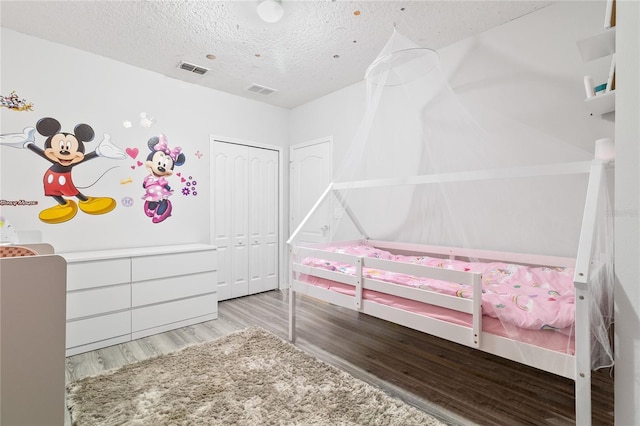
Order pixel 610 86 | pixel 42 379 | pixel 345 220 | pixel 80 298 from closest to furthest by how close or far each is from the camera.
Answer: pixel 42 379, pixel 610 86, pixel 80 298, pixel 345 220

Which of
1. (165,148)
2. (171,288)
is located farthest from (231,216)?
(171,288)

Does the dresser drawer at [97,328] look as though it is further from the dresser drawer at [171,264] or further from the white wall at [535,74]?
the white wall at [535,74]

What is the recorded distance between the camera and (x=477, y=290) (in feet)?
5.41

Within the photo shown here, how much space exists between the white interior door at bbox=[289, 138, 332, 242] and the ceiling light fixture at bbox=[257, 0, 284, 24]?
1918mm

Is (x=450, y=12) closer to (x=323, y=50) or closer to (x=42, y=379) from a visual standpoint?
(x=323, y=50)

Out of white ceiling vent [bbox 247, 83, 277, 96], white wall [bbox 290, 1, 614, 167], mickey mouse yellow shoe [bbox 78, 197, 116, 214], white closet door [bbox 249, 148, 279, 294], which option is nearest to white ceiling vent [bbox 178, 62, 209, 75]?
white ceiling vent [bbox 247, 83, 277, 96]

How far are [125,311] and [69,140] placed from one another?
1.67 meters

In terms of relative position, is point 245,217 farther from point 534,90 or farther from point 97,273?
point 534,90

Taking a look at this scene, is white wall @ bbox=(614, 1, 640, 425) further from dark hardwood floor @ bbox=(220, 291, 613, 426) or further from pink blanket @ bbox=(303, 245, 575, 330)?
dark hardwood floor @ bbox=(220, 291, 613, 426)

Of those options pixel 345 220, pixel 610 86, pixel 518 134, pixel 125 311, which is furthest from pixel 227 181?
pixel 610 86

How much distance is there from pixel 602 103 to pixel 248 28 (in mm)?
2603

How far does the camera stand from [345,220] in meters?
3.75

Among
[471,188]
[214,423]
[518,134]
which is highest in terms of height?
[518,134]

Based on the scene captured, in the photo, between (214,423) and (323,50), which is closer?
(214,423)
